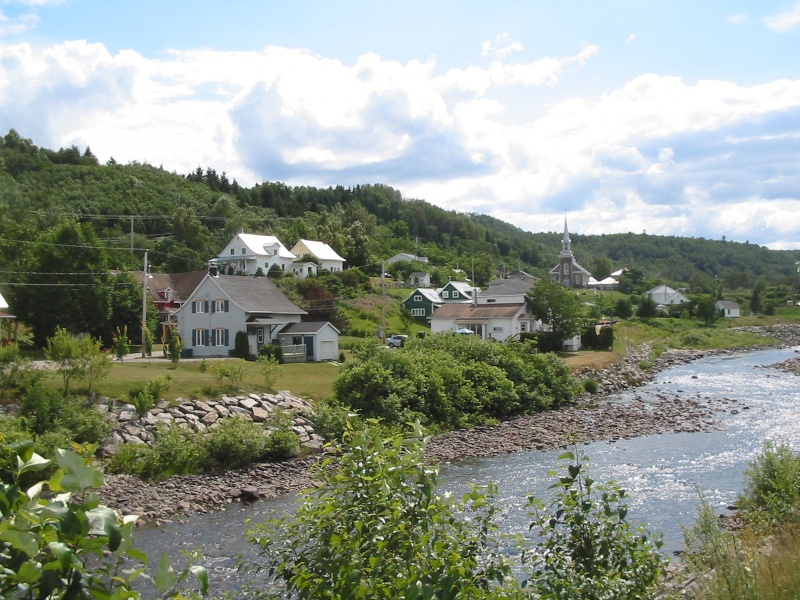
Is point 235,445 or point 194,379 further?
point 194,379

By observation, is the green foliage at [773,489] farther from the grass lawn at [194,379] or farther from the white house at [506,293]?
the white house at [506,293]

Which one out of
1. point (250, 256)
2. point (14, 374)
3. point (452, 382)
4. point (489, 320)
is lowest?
point (452, 382)

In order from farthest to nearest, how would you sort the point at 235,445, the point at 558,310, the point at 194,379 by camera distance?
the point at 558,310 < the point at 194,379 < the point at 235,445

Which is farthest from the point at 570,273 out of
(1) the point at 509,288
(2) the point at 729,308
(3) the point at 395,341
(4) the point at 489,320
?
(3) the point at 395,341

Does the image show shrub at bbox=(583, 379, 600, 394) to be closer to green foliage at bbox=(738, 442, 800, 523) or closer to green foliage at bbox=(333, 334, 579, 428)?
green foliage at bbox=(333, 334, 579, 428)

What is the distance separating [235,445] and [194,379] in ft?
24.6

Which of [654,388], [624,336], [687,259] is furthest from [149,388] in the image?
[687,259]

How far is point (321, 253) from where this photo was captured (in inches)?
3238

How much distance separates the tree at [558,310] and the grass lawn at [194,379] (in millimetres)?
22528

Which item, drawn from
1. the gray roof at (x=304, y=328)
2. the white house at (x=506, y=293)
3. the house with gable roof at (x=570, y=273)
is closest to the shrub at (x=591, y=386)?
the white house at (x=506, y=293)

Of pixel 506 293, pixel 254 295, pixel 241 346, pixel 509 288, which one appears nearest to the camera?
pixel 241 346

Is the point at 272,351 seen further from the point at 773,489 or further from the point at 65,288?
the point at 773,489

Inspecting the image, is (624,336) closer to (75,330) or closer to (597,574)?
(75,330)

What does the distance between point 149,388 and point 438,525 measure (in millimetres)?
25136
